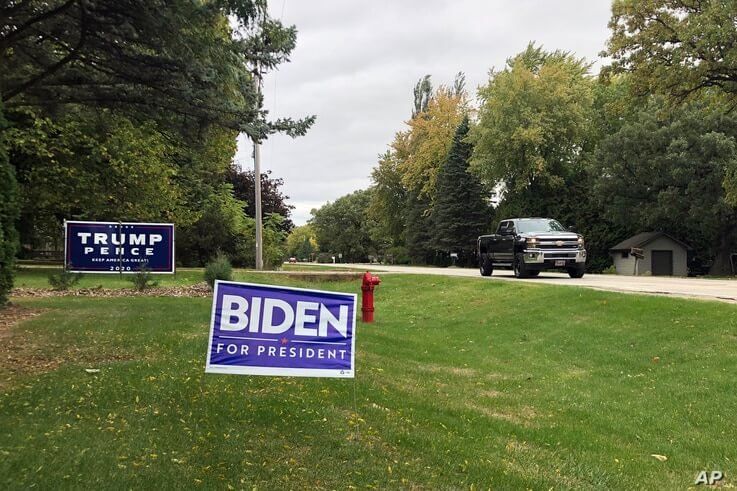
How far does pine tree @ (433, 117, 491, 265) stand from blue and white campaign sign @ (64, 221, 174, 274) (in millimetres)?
35703

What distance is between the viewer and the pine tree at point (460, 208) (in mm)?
50656

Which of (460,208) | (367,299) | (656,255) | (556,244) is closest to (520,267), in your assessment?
(556,244)

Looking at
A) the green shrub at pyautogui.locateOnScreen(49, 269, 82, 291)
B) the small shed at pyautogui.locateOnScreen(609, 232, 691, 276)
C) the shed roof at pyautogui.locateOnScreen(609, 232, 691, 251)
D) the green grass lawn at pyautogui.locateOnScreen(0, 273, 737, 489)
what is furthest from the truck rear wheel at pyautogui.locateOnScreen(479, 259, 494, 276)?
the shed roof at pyautogui.locateOnScreen(609, 232, 691, 251)

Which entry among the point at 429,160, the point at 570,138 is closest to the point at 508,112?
the point at 570,138

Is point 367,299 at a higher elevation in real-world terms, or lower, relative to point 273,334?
lower

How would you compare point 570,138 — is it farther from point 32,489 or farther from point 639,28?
point 32,489

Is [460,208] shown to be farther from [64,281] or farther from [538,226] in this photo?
[64,281]

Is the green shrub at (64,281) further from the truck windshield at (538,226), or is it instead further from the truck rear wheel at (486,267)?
the truck rear wheel at (486,267)

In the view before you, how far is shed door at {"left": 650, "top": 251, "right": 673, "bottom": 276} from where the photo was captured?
39594mm

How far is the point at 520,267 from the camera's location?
63.7ft

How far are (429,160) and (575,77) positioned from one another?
1539 centimetres

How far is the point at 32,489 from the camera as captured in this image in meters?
3.45

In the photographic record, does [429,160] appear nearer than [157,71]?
No

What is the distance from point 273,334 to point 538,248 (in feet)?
49.7
